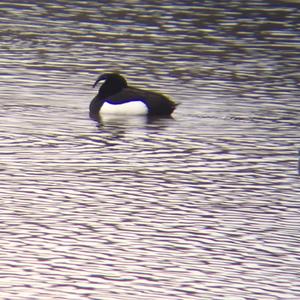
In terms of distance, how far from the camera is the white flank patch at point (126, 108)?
1925 centimetres

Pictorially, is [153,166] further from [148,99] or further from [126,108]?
[126,108]

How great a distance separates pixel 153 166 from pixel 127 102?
4.65 metres

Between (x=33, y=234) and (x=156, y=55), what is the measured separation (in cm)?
1359

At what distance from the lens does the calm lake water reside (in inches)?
406

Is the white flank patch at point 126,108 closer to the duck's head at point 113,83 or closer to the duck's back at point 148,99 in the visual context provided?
the duck's back at point 148,99

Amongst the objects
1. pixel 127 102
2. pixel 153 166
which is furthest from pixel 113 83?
pixel 153 166

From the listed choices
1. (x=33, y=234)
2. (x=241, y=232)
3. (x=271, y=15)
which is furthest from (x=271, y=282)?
(x=271, y=15)

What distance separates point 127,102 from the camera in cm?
1944

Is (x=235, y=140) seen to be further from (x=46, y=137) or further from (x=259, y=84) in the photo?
(x=259, y=84)

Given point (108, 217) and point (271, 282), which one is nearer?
point (271, 282)

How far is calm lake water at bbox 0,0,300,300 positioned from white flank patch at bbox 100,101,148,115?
0.33 meters

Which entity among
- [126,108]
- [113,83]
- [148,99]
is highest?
[113,83]

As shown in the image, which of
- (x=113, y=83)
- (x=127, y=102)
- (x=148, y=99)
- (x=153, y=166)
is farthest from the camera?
(x=113, y=83)

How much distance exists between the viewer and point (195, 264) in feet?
34.7
